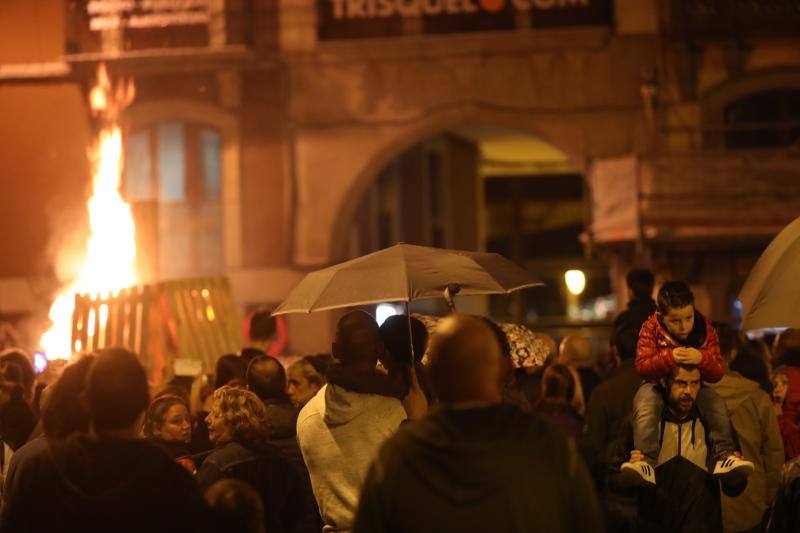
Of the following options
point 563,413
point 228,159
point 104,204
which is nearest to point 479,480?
point 563,413

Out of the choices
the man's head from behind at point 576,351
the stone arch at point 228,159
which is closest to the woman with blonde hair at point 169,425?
the man's head from behind at point 576,351

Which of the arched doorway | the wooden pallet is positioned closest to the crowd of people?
the wooden pallet

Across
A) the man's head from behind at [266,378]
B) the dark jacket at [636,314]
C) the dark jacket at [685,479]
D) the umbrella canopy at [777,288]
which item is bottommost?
the dark jacket at [685,479]

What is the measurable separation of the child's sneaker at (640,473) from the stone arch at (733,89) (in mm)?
13640

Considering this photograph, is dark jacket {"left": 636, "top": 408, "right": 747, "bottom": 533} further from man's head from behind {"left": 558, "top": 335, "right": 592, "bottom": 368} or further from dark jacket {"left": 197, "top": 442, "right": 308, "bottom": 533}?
man's head from behind {"left": 558, "top": 335, "right": 592, "bottom": 368}

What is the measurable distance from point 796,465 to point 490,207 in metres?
22.8

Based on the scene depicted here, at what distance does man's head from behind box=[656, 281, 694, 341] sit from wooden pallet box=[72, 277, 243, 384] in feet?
23.7

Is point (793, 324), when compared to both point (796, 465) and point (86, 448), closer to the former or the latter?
point (796, 465)

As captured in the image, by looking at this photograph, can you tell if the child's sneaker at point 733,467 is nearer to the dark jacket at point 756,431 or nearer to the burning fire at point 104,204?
the dark jacket at point 756,431

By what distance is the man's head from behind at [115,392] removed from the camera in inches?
160

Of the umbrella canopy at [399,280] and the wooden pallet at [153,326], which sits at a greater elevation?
the umbrella canopy at [399,280]

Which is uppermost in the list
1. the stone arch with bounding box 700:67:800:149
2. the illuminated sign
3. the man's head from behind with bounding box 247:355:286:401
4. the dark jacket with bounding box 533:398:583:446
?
the illuminated sign

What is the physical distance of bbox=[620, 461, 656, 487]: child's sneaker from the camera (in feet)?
17.1

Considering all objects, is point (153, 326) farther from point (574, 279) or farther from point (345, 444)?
point (574, 279)
